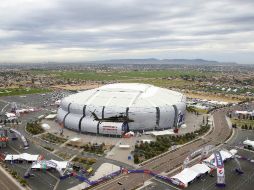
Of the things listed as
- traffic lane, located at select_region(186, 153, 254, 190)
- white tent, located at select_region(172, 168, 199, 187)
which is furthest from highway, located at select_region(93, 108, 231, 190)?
traffic lane, located at select_region(186, 153, 254, 190)

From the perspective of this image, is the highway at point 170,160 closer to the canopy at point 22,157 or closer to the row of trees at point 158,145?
the row of trees at point 158,145

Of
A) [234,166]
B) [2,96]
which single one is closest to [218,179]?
[234,166]

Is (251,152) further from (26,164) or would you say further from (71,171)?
(26,164)

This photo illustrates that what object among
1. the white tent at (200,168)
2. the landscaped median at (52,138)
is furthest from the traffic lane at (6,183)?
the white tent at (200,168)

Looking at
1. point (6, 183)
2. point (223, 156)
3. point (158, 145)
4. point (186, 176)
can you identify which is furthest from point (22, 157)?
point (223, 156)

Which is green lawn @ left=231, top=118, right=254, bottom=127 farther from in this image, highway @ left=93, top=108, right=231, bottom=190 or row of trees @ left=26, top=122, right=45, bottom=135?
row of trees @ left=26, top=122, right=45, bottom=135

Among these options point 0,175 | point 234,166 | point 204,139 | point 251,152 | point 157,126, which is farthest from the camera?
point 157,126
